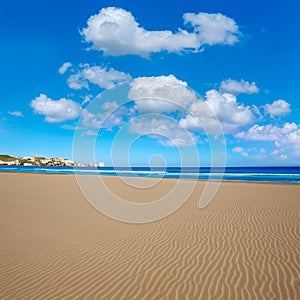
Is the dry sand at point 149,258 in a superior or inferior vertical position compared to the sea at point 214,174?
inferior

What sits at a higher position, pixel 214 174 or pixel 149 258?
pixel 214 174

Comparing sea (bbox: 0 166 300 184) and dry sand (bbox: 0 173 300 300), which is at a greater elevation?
sea (bbox: 0 166 300 184)

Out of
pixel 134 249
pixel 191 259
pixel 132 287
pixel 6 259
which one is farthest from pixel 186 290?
pixel 6 259

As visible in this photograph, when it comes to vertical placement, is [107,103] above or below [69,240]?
above

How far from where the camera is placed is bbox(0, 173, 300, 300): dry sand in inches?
210

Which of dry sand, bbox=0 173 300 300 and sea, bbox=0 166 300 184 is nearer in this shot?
dry sand, bbox=0 173 300 300

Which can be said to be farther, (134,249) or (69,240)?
(69,240)

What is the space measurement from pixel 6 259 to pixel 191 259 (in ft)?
16.0

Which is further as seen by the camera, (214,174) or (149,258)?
(214,174)

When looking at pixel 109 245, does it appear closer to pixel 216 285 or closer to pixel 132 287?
pixel 132 287

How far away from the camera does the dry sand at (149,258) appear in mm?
5324

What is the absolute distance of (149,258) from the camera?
7203 millimetres

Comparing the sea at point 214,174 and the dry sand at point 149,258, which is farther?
the sea at point 214,174

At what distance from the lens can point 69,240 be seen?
8.71 meters
